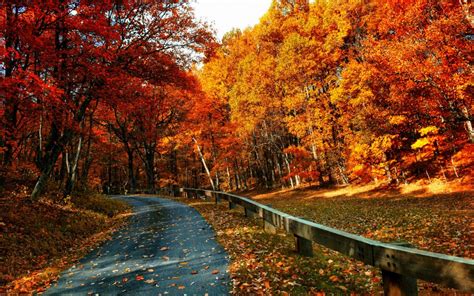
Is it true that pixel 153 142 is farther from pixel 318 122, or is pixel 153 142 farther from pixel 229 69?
pixel 318 122

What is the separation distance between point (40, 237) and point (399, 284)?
10.6 m

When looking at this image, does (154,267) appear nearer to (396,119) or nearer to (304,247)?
(304,247)

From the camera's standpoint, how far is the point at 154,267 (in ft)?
22.5

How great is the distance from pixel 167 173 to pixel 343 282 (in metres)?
46.8

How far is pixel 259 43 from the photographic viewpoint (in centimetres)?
3306

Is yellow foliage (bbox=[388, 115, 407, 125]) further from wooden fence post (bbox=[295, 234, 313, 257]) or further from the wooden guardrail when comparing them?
the wooden guardrail

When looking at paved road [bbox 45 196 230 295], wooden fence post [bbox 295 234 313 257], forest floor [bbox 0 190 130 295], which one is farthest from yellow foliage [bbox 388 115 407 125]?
forest floor [bbox 0 190 130 295]

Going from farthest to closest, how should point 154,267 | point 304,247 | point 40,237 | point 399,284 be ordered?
point 40,237 → point 154,267 → point 304,247 → point 399,284

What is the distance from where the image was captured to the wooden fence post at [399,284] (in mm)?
3557

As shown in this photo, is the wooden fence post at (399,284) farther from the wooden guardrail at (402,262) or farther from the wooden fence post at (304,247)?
the wooden fence post at (304,247)

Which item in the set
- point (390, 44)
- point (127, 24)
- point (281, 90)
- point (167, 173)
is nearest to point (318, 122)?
point (281, 90)

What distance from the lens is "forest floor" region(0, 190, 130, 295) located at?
7285 mm

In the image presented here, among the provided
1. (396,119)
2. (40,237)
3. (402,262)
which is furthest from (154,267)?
(396,119)

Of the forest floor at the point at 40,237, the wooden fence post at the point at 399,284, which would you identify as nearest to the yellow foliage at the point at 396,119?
the forest floor at the point at 40,237
